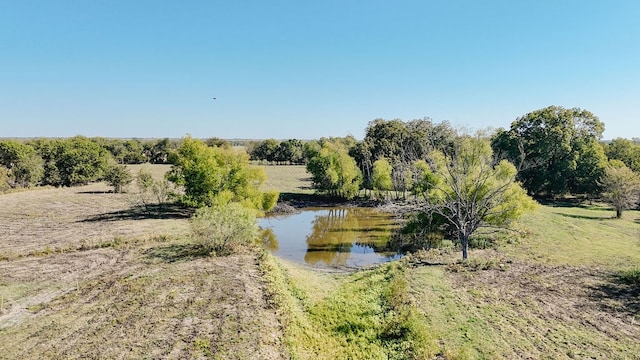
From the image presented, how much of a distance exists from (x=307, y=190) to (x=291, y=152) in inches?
2189

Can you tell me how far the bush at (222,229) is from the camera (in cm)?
2297

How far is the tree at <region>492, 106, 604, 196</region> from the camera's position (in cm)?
5000

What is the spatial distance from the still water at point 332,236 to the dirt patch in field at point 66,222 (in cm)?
977

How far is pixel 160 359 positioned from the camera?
1124 centimetres

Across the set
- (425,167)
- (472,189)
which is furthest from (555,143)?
(472,189)

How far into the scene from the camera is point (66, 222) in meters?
32.3

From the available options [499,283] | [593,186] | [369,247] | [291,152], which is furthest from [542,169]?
[291,152]

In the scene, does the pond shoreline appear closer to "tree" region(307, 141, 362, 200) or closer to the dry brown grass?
"tree" region(307, 141, 362, 200)

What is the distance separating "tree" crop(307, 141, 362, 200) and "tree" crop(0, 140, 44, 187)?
155 feet

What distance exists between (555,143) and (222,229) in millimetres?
49213

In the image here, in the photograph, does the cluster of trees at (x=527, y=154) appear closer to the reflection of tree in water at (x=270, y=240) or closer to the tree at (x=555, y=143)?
the tree at (x=555, y=143)

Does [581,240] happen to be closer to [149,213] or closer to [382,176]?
[382,176]

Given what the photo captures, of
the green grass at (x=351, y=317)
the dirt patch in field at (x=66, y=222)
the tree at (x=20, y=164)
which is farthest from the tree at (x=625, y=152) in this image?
the tree at (x=20, y=164)

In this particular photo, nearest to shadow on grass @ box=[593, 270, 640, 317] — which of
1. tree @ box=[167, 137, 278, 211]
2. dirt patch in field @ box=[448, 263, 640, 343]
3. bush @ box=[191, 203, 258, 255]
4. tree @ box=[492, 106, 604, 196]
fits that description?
dirt patch in field @ box=[448, 263, 640, 343]
